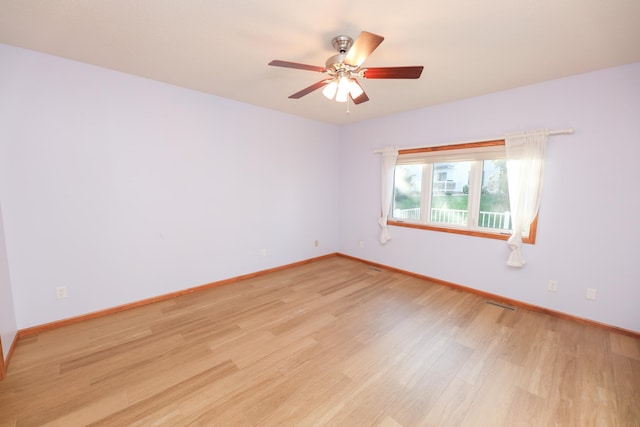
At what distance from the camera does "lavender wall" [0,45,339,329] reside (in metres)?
2.23

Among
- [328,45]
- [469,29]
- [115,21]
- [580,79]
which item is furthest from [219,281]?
[580,79]

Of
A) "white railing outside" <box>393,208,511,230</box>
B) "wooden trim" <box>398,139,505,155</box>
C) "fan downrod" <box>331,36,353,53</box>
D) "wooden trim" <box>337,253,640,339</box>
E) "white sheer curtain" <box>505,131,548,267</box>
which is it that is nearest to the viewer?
"fan downrod" <box>331,36,353,53</box>

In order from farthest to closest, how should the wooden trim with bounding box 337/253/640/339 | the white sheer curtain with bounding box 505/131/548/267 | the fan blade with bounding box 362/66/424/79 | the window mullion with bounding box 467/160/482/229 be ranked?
the window mullion with bounding box 467/160/482/229, the white sheer curtain with bounding box 505/131/548/267, the wooden trim with bounding box 337/253/640/339, the fan blade with bounding box 362/66/424/79

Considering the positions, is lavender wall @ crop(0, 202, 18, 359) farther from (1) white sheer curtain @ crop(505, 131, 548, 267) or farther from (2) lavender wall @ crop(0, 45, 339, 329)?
(1) white sheer curtain @ crop(505, 131, 548, 267)

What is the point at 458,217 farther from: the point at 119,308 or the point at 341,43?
the point at 119,308

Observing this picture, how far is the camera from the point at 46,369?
1898 mm

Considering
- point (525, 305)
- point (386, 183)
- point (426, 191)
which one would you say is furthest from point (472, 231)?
point (386, 183)

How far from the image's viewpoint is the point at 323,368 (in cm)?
195

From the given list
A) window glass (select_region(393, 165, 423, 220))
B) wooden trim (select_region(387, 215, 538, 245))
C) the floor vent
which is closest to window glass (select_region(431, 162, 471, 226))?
wooden trim (select_region(387, 215, 538, 245))

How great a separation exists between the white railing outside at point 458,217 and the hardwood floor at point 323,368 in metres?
1.01

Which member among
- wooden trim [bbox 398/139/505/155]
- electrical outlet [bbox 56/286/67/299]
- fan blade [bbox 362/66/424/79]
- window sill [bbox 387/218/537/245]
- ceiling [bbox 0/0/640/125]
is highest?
ceiling [bbox 0/0/640/125]

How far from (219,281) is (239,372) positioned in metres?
1.79

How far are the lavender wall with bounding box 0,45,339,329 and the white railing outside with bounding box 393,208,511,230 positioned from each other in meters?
2.04

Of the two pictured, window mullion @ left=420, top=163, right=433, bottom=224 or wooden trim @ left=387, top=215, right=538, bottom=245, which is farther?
window mullion @ left=420, top=163, right=433, bottom=224
